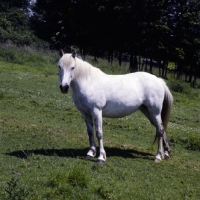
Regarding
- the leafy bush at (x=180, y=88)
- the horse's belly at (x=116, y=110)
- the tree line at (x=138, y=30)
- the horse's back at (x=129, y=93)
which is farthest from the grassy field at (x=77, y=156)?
the tree line at (x=138, y=30)

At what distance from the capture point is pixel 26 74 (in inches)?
902

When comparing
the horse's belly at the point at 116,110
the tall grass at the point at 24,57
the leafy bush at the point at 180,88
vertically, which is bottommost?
the leafy bush at the point at 180,88

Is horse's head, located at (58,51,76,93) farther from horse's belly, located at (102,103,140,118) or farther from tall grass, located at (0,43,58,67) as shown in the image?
tall grass, located at (0,43,58,67)

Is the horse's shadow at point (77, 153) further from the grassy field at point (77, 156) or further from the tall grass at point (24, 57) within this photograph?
the tall grass at point (24, 57)

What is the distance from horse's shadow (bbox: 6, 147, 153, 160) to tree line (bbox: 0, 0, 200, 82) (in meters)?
31.2

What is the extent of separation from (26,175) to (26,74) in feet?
54.8

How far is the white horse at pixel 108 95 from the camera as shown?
8391 millimetres

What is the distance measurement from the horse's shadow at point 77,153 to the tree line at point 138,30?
3115 centimetres

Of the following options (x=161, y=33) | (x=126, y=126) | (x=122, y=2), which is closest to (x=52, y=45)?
(x=122, y=2)

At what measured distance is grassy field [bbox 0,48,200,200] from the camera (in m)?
6.19

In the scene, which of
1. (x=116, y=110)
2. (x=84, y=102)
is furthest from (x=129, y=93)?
(x=84, y=102)

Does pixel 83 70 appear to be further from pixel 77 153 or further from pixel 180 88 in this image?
pixel 180 88

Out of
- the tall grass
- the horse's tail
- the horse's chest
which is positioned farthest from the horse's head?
the tall grass

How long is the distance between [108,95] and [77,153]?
1504 millimetres
